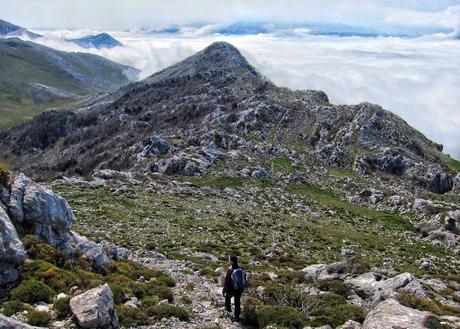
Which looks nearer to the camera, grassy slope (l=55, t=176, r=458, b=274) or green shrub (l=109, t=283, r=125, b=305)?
green shrub (l=109, t=283, r=125, b=305)

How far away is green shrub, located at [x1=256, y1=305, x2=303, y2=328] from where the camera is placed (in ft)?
68.6

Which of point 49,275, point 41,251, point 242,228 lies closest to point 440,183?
point 242,228

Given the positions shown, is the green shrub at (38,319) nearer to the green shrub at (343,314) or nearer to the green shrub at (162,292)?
the green shrub at (162,292)

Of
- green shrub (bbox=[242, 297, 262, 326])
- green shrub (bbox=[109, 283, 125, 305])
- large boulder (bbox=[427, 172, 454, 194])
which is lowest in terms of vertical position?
large boulder (bbox=[427, 172, 454, 194])

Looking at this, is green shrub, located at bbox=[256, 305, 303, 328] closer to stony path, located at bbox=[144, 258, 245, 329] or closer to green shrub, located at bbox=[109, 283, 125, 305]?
stony path, located at bbox=[144, 258, 245, 329]

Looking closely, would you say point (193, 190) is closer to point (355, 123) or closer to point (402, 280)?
point (402, 280)

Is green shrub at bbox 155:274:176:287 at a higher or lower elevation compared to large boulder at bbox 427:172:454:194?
higher

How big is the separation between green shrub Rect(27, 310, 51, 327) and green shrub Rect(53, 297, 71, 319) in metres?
0.52

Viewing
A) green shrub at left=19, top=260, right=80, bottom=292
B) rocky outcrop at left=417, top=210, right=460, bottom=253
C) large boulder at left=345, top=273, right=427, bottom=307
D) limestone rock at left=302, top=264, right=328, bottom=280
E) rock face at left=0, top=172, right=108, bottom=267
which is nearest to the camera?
green shrub at left=19, top=260, right=80, bottom=292

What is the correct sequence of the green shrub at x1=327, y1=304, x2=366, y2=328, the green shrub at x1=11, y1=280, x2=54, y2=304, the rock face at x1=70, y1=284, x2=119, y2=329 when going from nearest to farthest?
the rock face at x1=70, y1=284, x2=119, y2=329
the green shrub at x1=11, y1=280, x2=54, y2=304
the green shrub at x1=327, y1=304, x2=366, y2=328

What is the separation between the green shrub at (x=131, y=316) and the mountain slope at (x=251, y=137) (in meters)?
57.6

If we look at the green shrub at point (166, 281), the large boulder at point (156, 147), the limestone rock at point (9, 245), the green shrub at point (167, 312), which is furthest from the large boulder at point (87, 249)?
the large boulder at point (156, 147)

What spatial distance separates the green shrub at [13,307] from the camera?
17.8 m

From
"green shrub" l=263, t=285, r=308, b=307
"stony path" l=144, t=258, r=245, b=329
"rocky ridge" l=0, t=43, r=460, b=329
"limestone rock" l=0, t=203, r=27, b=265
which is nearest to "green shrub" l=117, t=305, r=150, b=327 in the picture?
"stony path" l=144, t=258, r=245, b=329
